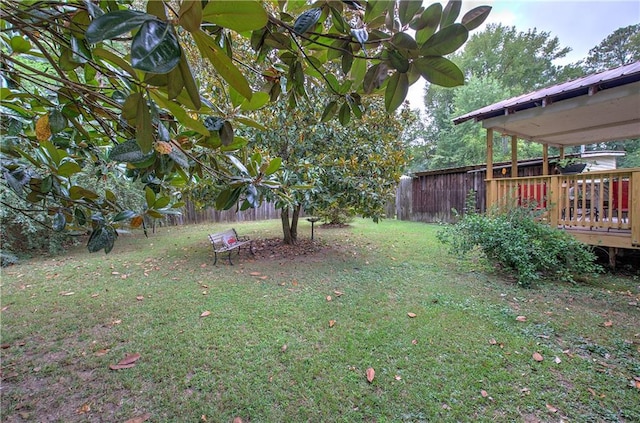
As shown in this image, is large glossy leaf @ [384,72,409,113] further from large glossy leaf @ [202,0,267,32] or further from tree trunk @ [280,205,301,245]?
tree trunk @ [280,205,301,245]

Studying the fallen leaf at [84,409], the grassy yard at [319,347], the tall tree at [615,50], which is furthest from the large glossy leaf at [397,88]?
the tall tree at [615,50]

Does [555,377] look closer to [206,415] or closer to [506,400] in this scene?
[506,400]

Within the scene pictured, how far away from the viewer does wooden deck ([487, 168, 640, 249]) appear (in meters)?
3.71

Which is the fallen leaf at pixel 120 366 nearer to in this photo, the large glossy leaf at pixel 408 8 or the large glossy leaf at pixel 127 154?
the large glossy leaf at pixel 127 154

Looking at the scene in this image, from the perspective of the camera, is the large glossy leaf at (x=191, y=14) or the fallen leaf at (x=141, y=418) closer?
the large glossy leaf at (x=191, y=14)

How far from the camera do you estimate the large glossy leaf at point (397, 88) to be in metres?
0.72

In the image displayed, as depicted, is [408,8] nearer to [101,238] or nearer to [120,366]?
[101,238]

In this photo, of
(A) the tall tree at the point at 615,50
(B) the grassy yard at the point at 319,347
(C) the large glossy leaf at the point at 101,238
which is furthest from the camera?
(A) the tall tree at the point at 615,50

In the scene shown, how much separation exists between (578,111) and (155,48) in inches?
241

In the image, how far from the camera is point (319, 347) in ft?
7.64

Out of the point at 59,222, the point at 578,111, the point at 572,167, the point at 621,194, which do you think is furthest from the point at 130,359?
the point at 572,167

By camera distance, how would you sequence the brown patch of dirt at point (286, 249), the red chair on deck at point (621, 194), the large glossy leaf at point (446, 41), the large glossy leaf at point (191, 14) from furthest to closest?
the brown patch of dirt at point (286, 249) → the red chair on deck at point (621, 194) → the large glossy leaf at point (446, 41) → the large glossy leaf at point (191, 14)

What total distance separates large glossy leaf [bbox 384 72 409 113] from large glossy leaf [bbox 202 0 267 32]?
0.37m

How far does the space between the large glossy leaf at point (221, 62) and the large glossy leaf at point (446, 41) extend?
41cm
